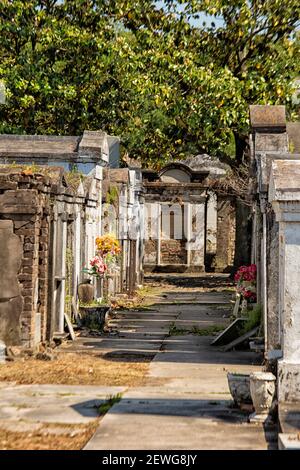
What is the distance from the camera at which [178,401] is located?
922 centimetres

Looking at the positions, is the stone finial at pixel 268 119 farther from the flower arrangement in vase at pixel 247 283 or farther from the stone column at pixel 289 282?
the stone column at pixel 289 282

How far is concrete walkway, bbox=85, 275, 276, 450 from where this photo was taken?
24.0 ft

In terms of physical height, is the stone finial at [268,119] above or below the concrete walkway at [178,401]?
A: above

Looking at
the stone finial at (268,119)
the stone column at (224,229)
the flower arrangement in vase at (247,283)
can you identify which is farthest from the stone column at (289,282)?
the stone column at (224,229)

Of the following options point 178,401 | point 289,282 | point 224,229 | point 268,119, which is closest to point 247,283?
point 268,119

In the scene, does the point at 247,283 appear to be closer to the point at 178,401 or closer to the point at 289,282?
the point at 178,401

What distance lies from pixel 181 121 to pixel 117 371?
17.7 m

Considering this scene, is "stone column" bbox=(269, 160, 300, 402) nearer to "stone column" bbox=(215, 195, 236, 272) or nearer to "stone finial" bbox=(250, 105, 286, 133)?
"stone finial" bbox=(250, 105, 286, 133)

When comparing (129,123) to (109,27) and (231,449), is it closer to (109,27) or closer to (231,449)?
(109,27)

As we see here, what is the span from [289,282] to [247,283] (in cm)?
782

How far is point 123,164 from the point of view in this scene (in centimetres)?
Result: 3259

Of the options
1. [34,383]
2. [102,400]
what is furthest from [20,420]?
[34,383]

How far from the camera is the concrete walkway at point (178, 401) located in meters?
7.32

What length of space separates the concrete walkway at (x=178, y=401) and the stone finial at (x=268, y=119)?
156 inches
